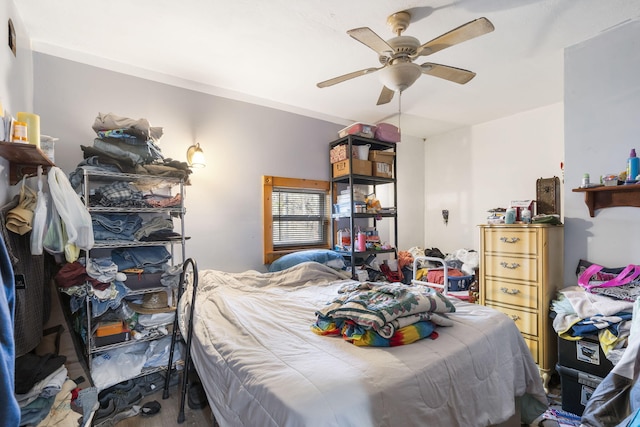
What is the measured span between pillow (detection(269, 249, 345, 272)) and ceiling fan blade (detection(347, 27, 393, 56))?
1.97 metres

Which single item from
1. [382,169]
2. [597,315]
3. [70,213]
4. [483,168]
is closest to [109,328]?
[70,213]

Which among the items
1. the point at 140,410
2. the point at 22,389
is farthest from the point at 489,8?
the point at 140,410

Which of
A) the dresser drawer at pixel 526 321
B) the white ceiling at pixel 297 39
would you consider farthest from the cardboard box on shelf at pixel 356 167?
the dresser drawer at pixel 526 321

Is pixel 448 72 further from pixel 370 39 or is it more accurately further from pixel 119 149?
pixel 119 149

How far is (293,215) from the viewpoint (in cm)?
347

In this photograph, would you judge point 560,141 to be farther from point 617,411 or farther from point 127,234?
point 127,234

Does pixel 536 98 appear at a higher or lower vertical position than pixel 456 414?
higher

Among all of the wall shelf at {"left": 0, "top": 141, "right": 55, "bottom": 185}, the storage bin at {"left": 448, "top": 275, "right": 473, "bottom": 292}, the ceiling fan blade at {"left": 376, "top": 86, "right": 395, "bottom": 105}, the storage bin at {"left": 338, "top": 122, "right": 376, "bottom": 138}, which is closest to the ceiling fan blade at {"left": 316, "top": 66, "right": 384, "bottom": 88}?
the ceiling fan blade at {"left": 376, "top": 86, "right": 395, "bottom": 105}

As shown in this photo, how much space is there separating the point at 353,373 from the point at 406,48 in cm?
176

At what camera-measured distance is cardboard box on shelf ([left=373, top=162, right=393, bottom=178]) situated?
3488 mm

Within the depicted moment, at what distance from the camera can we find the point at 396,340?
1290 millimetres

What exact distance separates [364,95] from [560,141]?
230 cm

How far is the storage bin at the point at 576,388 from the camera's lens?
1.94 metres

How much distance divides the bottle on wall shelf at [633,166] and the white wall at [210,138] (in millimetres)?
2633
